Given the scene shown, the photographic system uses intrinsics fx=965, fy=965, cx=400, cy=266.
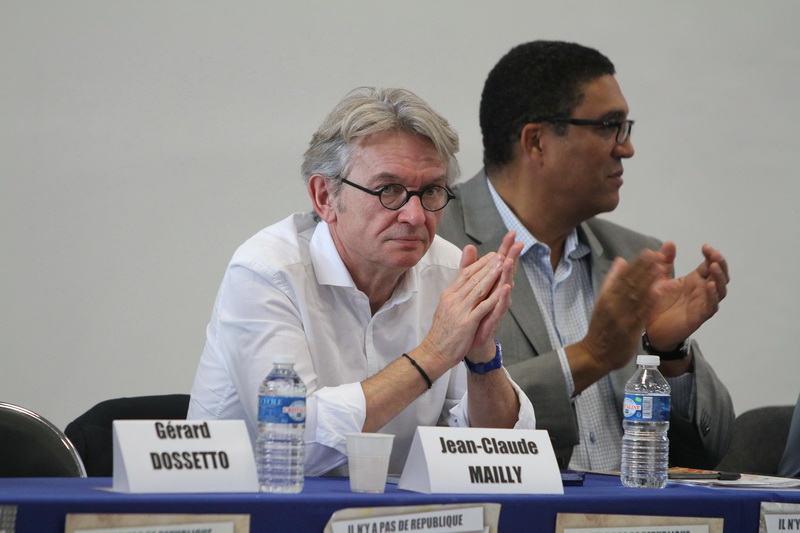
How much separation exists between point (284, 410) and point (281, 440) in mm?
44

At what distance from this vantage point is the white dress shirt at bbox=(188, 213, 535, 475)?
1.79 metres

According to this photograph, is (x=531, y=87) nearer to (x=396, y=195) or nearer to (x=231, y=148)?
(x=231, y=148)

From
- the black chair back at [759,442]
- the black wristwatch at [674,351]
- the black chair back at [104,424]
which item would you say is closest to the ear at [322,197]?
the black chair back at [104,424]

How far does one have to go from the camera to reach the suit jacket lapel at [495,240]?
2576 millimetres

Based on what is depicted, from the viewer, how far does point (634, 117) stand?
12.1 feet

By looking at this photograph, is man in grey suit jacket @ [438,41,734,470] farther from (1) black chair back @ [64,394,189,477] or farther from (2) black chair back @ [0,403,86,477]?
(2) black chair back @ [0,403,86,477]

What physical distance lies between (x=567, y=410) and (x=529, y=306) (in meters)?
0.35

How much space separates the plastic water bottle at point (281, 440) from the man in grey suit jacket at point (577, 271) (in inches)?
42.2

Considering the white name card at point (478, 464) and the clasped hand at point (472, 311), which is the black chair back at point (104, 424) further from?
the white name card at point (478, 464)

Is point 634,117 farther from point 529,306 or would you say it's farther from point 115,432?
point 115,432

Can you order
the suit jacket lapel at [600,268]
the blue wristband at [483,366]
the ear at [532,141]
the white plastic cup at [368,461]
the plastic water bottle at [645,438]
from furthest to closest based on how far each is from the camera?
the ear at [532,141]
the suit jacket lapel at [600,268]
the blue wristband at [483,366]
the plastic water bottle at [645,438]
the white plastic cup at [368,461]

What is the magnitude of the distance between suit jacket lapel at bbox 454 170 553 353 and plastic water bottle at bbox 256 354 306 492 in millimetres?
1278

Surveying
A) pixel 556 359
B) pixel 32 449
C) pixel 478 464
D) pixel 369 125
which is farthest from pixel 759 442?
pixel 32 449

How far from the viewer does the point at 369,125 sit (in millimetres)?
1962
